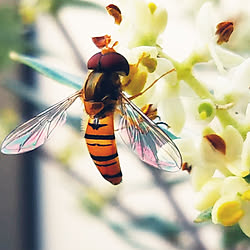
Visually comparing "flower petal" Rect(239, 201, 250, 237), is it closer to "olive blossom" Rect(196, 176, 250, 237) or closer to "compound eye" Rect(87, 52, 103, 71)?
"olive blossom" Rect(196, 176, 250, 237)

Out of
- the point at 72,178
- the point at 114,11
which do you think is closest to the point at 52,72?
the point at 114,11

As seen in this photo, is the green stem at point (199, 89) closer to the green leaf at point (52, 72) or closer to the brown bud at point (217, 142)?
the brown bud at point (217, 142)

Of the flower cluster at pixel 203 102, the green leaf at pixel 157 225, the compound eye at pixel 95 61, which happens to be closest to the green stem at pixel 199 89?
the flower cluster at pixel 203 102

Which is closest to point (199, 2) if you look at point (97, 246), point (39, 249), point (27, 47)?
point (27, 47)

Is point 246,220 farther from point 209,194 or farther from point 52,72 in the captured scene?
point 52,72

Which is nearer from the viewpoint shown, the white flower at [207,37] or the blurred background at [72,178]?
the white flower at [207,37]

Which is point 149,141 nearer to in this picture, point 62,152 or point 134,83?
point 134,83

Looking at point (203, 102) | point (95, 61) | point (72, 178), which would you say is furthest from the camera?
point (72, 178)
